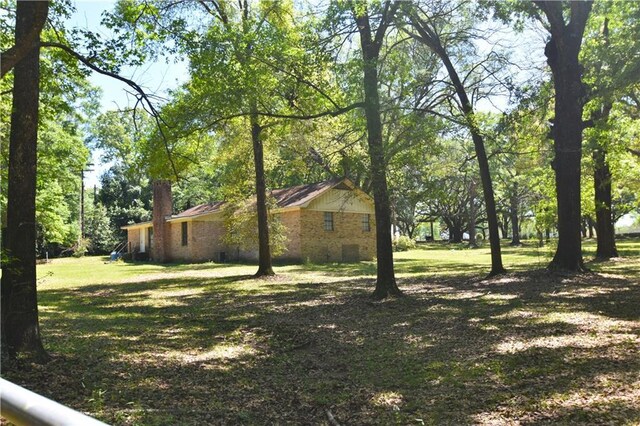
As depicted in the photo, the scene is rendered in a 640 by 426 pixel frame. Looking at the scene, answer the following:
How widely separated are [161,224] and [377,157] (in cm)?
2648

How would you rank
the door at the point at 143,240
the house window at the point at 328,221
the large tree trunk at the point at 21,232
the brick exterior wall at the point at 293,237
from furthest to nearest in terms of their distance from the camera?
the door at the point at 143,240, the house window at the point at 328,221, the brick exterior wall at the point at 293,237, the large tree trunk at the point at 21,232

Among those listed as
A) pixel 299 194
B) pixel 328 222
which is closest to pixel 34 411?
pixel 328 222

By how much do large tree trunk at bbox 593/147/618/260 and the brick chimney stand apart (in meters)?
26.3

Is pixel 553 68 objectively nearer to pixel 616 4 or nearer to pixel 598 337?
pixel 616 4

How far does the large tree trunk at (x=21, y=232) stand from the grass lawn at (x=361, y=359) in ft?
1.64

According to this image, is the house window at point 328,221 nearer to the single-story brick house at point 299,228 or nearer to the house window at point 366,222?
the single-story brick house at point 299,228

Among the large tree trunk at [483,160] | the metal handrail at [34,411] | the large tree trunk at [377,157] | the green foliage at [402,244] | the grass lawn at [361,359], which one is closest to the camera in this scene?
the metal handrail at [34,411]

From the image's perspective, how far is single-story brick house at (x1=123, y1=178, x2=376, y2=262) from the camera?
96.0 ft

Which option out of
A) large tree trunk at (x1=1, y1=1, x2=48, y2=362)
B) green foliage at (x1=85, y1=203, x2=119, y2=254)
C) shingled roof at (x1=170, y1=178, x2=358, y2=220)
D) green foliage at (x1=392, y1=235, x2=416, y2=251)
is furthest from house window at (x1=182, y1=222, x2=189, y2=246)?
large tree trunk at (x1=1, y1=1, x2=48, y2=362)

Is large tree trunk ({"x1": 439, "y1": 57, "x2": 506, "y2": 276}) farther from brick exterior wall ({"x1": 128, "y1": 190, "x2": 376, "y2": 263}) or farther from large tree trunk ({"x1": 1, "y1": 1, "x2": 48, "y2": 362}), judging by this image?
brick exterior wall ({"x1": 128, "y1": 190, "x2": 376, "y2": 263})

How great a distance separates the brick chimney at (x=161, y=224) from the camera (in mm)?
35188

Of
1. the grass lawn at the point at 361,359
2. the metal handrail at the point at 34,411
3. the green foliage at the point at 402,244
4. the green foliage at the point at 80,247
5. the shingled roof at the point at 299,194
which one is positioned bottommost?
the grass lawn at the point at 361,359

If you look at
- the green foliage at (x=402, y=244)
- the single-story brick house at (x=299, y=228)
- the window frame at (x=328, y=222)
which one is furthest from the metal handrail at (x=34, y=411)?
the green foliage at (x=402, y=244)

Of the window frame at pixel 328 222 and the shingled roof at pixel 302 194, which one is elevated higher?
the shingled roof at pixel 302 194
